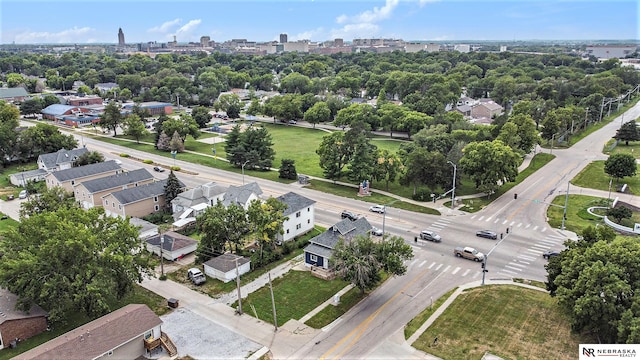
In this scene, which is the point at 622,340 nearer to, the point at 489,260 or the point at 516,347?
the point at 516,347

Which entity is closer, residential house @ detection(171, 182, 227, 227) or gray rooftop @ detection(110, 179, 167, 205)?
residential house @ detection(171, 182, 227, 227)

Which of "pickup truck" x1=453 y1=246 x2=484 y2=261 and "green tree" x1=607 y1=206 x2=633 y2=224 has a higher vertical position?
"green tree" x1=607 y1=206 x2=633 y2=224

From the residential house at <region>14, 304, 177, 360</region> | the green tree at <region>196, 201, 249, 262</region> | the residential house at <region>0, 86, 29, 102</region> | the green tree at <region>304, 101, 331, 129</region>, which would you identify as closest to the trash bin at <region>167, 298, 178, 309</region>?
the residential house at <region>14, 304, 177, 360</region>

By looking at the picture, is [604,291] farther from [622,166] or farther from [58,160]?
[58,160]

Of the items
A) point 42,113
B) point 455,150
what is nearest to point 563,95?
point 455,150

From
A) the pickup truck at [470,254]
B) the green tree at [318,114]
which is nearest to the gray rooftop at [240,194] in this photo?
the pickup truck at [470,254]

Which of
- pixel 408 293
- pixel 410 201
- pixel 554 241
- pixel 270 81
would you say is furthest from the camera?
pixel 270 81

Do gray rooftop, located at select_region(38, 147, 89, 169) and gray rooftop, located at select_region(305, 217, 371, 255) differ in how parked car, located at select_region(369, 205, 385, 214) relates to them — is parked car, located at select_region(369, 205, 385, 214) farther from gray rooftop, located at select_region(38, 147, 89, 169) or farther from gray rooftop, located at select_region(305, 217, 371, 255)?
gray rooftop, located at select_region(38, 147, 89, 169)

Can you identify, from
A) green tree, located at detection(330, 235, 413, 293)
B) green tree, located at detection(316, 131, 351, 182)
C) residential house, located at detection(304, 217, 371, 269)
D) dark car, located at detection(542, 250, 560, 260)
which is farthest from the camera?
green tree, located at detection(316, 131, 351, 182)

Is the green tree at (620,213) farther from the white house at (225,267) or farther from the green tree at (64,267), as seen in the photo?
the green tree at (64,267)
